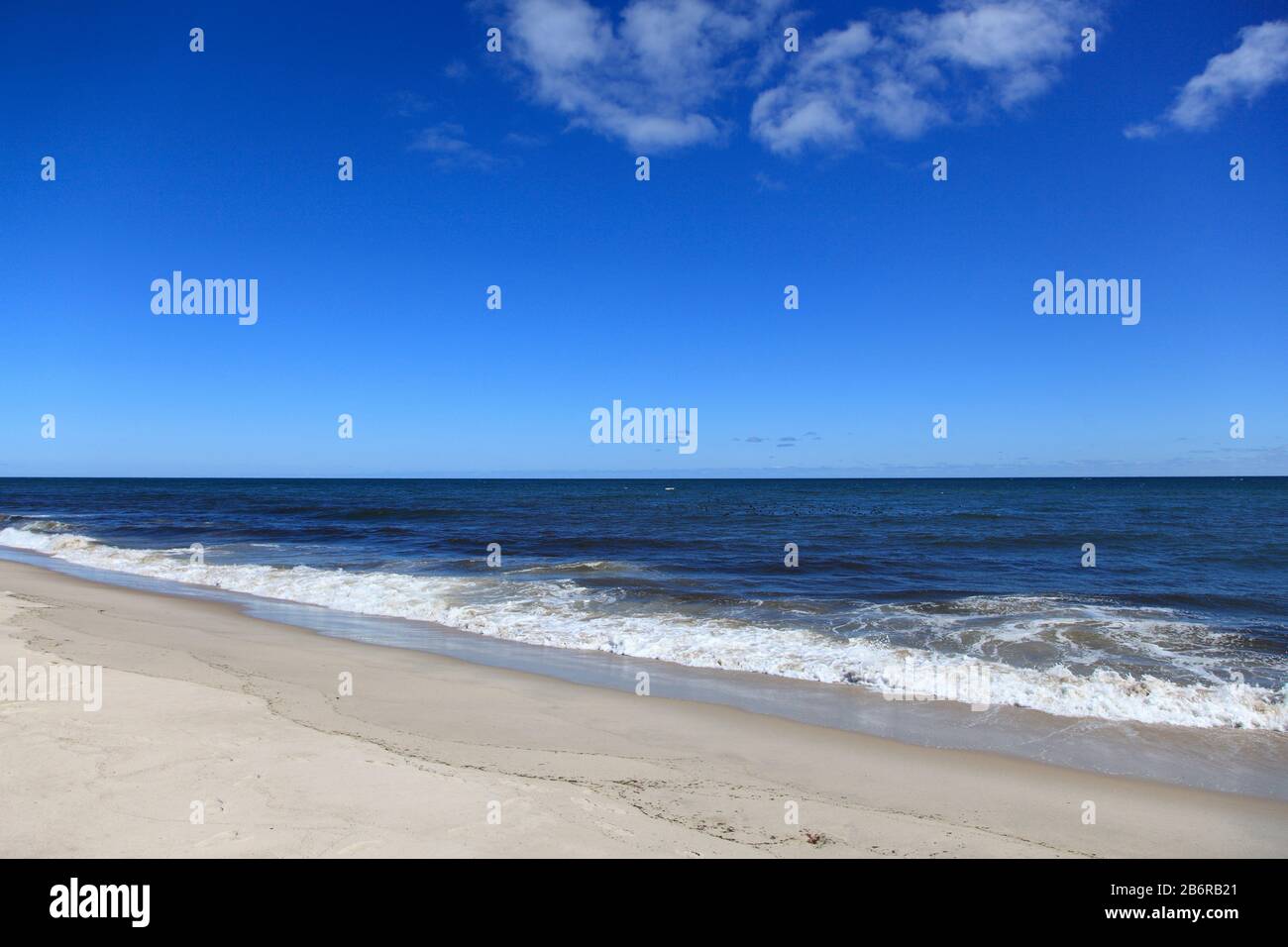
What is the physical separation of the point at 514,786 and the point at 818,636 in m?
7.29

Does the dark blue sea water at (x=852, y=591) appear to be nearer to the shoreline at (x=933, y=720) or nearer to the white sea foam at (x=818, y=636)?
the white sea foam at (x=818, y=636)

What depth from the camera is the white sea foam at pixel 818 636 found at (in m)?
8.06

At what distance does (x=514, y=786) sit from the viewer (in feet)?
17.4

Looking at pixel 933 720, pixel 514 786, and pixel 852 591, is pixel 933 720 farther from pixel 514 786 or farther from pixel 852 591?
pixel 852 591

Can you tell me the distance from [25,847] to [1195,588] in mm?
20335

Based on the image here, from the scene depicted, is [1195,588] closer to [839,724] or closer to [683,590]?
[683,590]

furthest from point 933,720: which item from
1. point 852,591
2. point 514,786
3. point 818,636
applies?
point 852,591

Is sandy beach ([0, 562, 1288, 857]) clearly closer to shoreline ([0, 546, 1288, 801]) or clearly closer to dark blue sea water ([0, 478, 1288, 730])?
shoreline ([0, 546, 1288, 801])

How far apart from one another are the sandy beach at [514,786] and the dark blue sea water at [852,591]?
112 inches

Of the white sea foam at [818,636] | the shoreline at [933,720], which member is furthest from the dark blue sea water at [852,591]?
the shoreline at [933,720]
